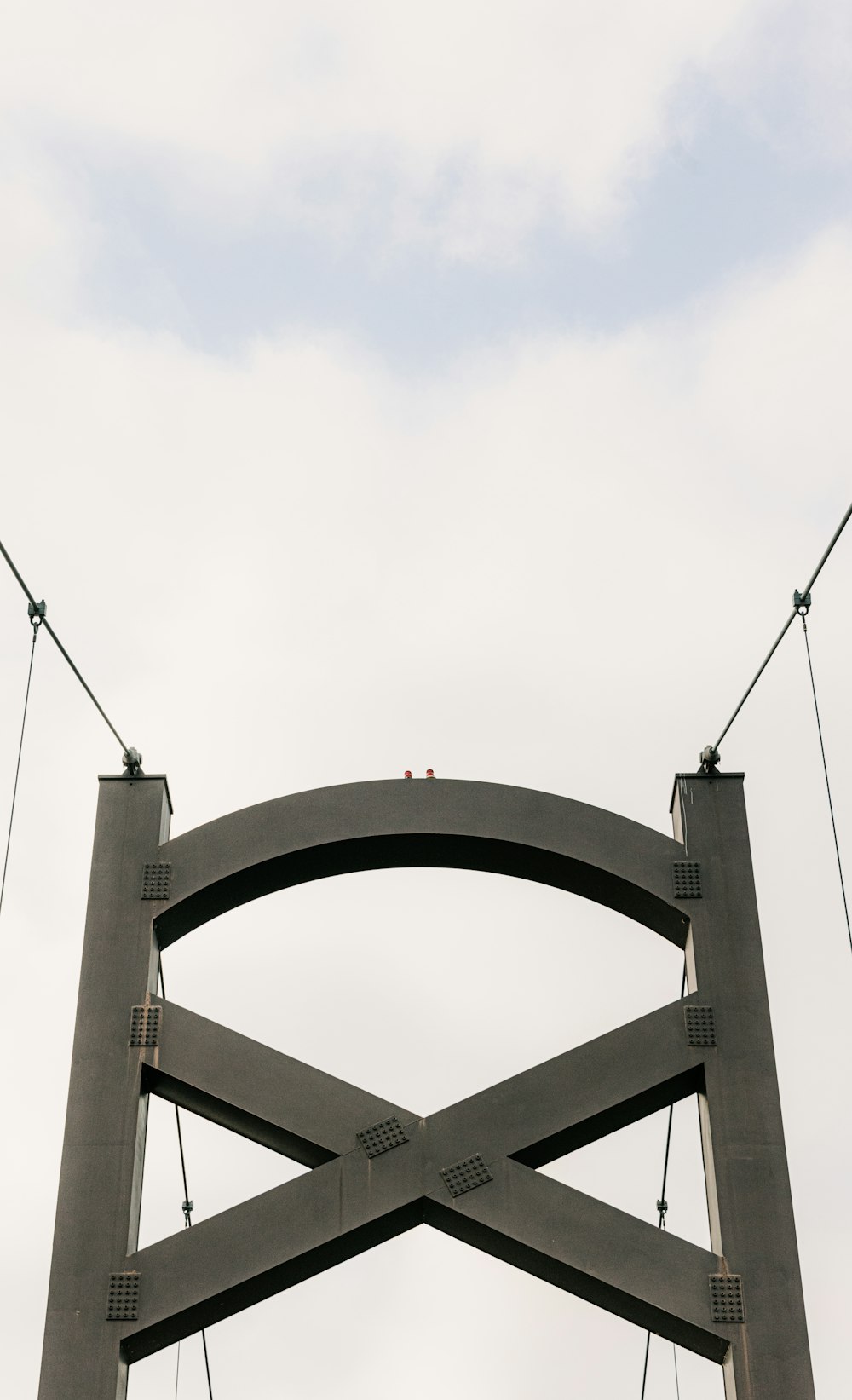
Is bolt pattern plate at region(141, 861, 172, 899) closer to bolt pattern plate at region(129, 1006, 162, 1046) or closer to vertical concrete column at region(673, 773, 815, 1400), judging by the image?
bolt pattern plate at region(129, 1006, 162, 1046)

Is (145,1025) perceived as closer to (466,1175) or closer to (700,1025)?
(466,1175)

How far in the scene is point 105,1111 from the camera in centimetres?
741

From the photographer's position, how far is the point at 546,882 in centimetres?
837

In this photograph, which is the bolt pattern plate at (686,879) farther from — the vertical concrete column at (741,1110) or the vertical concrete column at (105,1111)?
the vertical concrete column at (105,1111)

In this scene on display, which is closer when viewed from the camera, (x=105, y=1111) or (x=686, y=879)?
(x=105, y=1111)

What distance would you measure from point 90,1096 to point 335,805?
1922 millimetres

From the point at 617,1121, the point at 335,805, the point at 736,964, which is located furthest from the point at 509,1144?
the point at 335,805

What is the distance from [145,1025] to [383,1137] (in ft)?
4.22

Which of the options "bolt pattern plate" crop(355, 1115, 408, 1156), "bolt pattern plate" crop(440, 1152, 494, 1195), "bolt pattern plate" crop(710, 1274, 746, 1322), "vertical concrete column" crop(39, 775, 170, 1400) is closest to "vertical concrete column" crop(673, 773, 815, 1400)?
"bolt pattern plate" crop(710, 1274, 746, 1322)

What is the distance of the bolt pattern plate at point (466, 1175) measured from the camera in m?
7.25

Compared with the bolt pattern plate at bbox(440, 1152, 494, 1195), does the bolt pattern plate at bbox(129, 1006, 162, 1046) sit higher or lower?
higher

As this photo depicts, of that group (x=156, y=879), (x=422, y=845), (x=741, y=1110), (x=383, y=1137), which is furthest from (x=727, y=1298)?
(x=156, y=879)

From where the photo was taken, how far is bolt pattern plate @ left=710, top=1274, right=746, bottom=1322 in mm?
6953

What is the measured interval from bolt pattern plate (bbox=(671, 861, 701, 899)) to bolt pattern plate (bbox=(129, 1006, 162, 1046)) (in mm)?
2685
